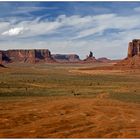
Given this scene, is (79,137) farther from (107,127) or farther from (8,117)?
(8,117)

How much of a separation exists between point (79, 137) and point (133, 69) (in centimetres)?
8795

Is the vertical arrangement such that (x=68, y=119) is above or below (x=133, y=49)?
below

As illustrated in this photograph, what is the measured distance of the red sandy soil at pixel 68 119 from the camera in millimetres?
15972

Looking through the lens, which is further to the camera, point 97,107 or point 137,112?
point 97,107

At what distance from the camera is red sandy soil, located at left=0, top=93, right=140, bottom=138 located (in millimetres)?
15972

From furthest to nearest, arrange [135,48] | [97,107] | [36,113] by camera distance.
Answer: [135,48] < [97,107] < [36,113]

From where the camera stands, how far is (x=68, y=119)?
19.9 m

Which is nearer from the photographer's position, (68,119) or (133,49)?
(68,119)

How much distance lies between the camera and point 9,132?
635 inches

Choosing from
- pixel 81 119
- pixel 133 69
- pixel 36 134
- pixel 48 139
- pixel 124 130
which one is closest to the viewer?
pixel 48 139

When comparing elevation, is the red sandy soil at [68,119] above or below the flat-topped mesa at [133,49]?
below

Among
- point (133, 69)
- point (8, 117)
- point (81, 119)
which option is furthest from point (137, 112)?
point (133, 69)

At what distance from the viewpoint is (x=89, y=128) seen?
1731 centimetres

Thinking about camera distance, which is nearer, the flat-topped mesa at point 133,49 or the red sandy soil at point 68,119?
the red sandy soil at point 68,119
